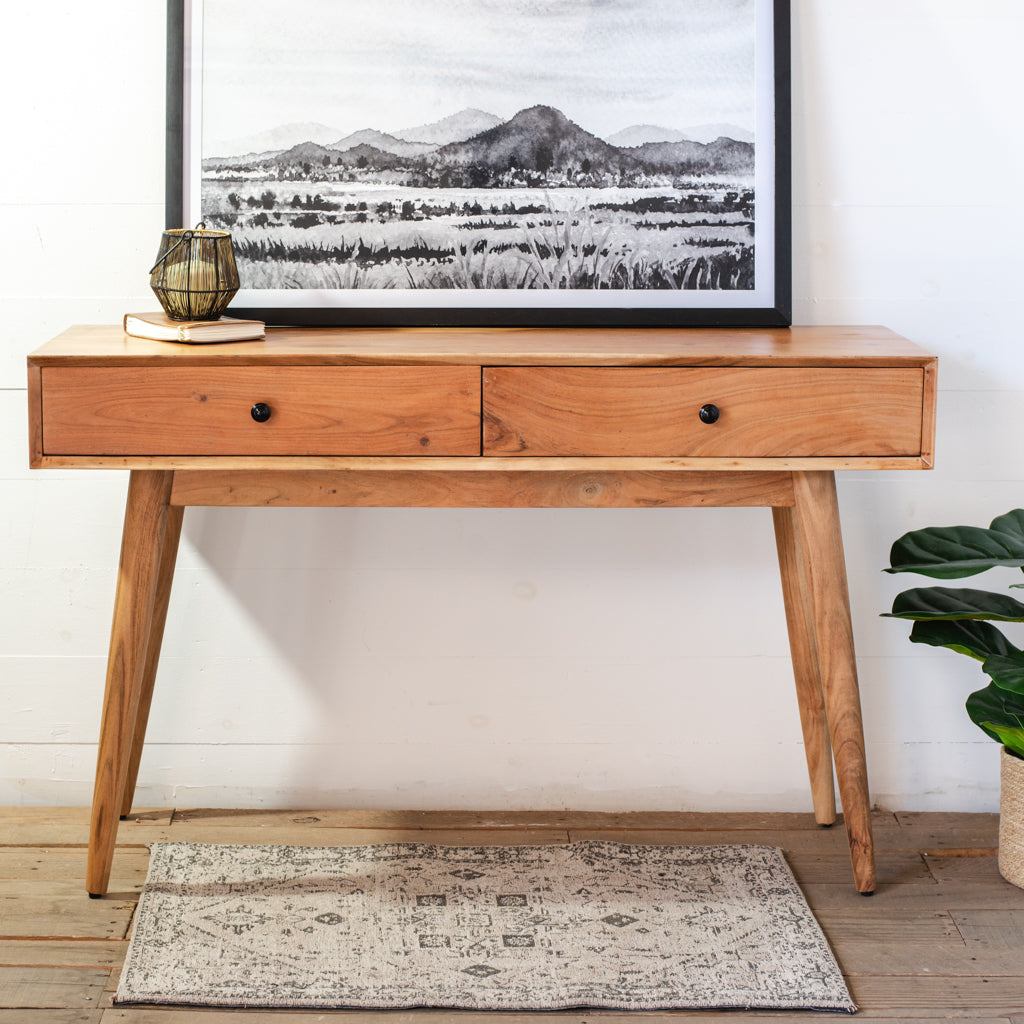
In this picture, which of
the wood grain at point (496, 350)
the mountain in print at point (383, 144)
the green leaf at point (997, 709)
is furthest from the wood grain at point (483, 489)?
the mountain in print at point (383, 144)

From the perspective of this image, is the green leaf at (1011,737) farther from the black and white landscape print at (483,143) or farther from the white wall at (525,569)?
the black and white landscape print at (483,143)

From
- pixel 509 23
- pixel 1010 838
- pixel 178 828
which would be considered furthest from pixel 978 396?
pixel 178 828

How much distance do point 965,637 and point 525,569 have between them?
76 centimetres

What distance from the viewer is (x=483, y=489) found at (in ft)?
5.38

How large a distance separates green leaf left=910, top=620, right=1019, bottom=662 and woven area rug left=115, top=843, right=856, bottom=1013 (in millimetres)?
460

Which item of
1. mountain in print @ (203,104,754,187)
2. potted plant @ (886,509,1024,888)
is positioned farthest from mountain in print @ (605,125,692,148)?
potted plant @ (886,509,1024,888)

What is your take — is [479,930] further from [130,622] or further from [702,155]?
[702,155]

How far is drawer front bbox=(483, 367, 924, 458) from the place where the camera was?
150 centimetres

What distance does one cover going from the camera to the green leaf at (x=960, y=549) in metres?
1.61

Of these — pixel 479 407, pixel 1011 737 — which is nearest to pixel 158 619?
pixel 479 407

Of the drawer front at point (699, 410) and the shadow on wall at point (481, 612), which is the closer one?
the drawer front at point (699, 410)

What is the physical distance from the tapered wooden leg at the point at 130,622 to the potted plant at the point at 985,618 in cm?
112

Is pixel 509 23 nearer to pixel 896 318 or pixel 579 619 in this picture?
pixel 896 318

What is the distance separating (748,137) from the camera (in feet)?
5.97
